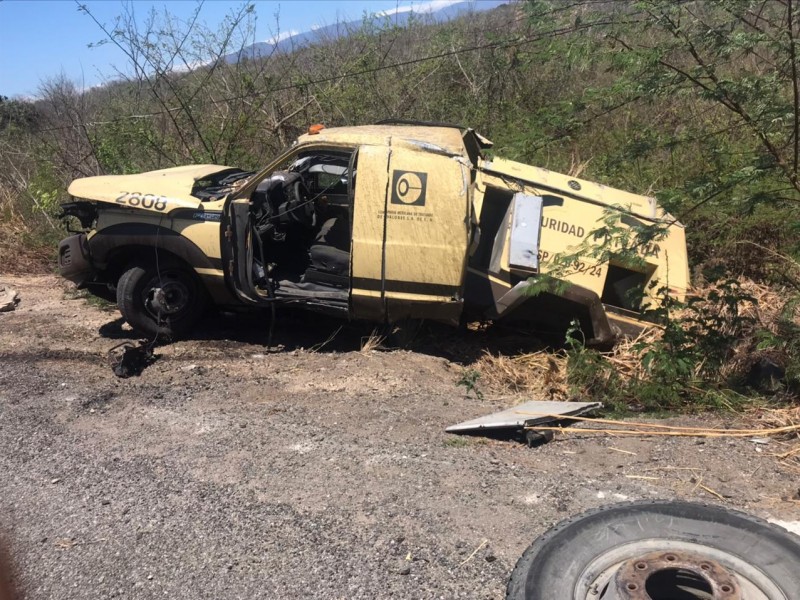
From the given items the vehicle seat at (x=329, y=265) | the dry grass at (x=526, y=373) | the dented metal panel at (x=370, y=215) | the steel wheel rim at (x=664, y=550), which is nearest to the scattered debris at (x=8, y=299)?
the vehicle seat at (x=329, y=265)

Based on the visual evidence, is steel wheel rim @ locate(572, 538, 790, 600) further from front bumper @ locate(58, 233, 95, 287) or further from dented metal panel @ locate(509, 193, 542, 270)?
front bumper @ locate(58, 233, 95, 287)

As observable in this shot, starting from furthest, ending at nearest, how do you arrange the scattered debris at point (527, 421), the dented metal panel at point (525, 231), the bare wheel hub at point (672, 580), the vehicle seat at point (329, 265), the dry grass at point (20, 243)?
the dry grass at point (20, 243) < the vehicle seat at point (329, 265) < the dented metal panel at point (525, 231) < the scattered debris at point (527, 421) < the bare wheel hub at point (672, 580)

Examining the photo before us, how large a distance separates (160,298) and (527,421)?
12.3 ft

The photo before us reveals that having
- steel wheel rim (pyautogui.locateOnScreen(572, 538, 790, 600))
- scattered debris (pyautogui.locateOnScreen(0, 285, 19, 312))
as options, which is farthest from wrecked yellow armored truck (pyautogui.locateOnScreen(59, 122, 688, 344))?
steel wheel rim (pyautogui.locateOnScreen(572, 538, 790, 600))

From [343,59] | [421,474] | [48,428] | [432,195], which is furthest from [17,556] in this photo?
[343,59]

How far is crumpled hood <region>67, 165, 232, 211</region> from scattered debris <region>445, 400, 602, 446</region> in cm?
334

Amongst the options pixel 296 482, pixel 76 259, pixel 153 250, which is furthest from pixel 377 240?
pixel 76 259

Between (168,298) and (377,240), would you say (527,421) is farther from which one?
(168,298)

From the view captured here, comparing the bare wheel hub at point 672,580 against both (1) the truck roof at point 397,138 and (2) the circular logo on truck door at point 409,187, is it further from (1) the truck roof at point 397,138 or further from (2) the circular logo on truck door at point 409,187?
(1) the truck roof at point 397,138

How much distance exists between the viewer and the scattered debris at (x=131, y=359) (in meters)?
5.80

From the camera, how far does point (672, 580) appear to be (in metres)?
2.62

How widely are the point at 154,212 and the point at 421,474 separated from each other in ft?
12.5

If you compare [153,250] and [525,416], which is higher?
[153,250]

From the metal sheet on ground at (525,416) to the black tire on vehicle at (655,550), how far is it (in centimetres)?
130
